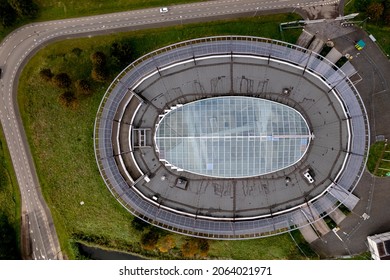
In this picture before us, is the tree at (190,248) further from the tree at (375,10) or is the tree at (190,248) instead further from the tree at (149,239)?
the tree at (375,10)

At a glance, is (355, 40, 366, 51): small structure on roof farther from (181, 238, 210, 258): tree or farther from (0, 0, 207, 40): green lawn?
(181, 238, 210, 258): tree

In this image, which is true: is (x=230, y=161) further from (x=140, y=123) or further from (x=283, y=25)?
(x=283, y=25)

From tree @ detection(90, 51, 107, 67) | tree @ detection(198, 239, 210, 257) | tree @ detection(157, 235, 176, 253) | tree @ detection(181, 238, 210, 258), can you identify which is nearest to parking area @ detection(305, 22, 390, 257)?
tree @ detection(198, 239, 210, 257)

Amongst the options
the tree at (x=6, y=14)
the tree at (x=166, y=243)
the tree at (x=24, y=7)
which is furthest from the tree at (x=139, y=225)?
the tree at (x=6, y=14)

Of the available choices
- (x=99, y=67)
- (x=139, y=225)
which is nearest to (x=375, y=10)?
(x=99, y=67)

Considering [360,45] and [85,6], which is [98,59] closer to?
[85,6]
